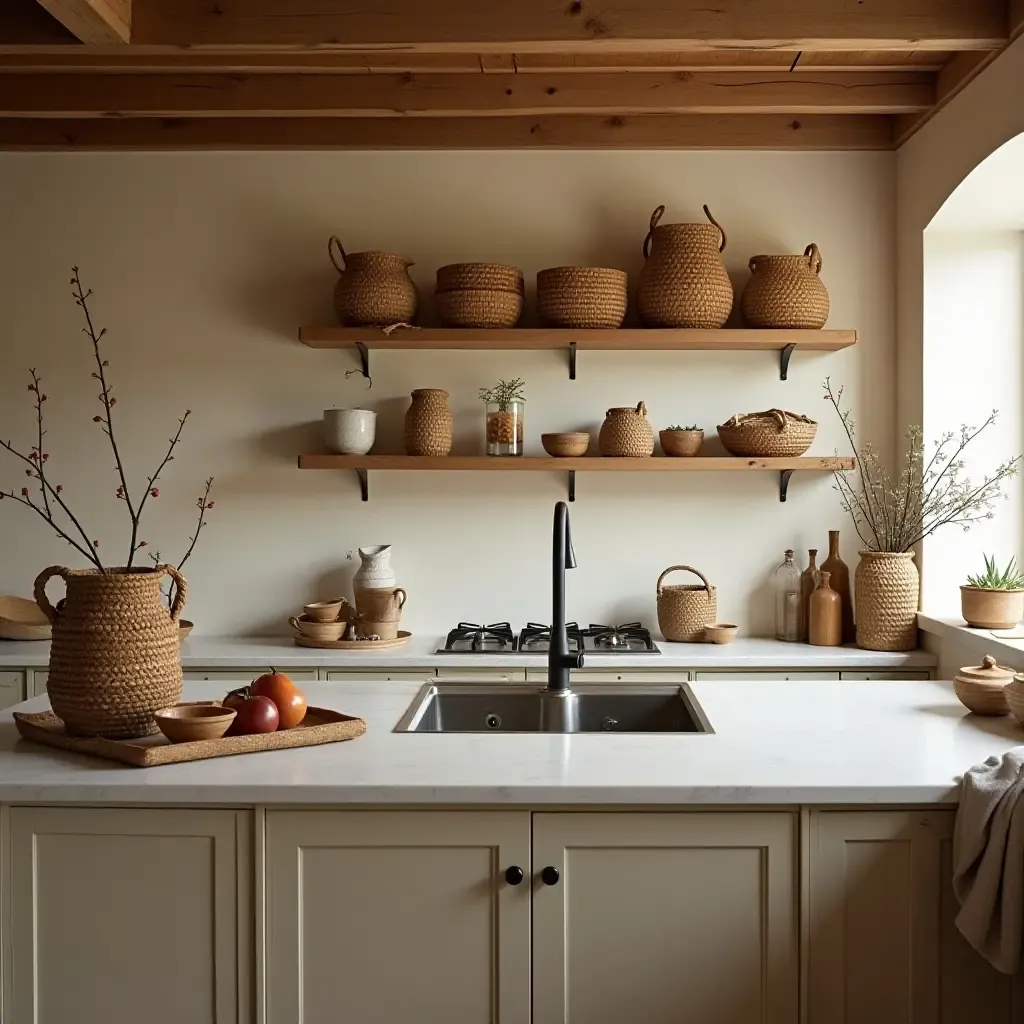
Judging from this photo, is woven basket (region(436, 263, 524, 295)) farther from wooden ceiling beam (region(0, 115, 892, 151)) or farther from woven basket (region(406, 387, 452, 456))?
wooden ceiling beam (region(0, 115, 892, 151))

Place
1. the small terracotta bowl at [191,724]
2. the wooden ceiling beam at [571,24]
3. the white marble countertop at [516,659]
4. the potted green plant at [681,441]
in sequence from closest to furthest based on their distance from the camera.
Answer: the small terracotta bowl at [191,724] < the wooden ceiling beam at [571,24] < the white marble countertop at [516,659] < the potted green plant at [681,441]

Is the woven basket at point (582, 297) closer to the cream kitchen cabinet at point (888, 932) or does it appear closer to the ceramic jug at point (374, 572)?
the ceramic jug at point (374, 572)

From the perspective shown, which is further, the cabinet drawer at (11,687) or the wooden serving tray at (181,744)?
the cabinet drawer at (11,687)

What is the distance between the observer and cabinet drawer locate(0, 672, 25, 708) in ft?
10.6

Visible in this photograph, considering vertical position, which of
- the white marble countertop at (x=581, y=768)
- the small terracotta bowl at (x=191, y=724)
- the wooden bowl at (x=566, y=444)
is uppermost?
the wooden bowl at (x=566, y=444)

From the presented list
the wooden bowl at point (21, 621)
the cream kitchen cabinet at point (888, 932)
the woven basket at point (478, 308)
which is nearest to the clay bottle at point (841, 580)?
the woven basket at point (478, 308)

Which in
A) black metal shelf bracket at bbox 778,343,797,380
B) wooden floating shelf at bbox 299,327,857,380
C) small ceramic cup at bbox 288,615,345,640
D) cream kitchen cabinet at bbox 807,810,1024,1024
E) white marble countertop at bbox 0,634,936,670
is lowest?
cream kitchen cabinet at bbox 807,810,1024,1024

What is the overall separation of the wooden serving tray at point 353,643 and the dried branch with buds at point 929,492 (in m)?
1.63

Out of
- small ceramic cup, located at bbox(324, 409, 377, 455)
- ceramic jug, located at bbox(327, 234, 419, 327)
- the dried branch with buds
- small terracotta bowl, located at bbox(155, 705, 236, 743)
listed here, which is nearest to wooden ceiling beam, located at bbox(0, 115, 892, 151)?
ceramic jug, located at bbox(327, 234, 419, 327)

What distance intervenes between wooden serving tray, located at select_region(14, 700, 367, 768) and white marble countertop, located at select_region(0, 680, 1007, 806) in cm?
2

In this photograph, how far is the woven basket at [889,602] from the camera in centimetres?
338

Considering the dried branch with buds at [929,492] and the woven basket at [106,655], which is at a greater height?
the dried branch with buds at [929,492]

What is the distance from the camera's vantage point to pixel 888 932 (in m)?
1.75

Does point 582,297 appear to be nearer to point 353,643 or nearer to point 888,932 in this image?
point 353,643
